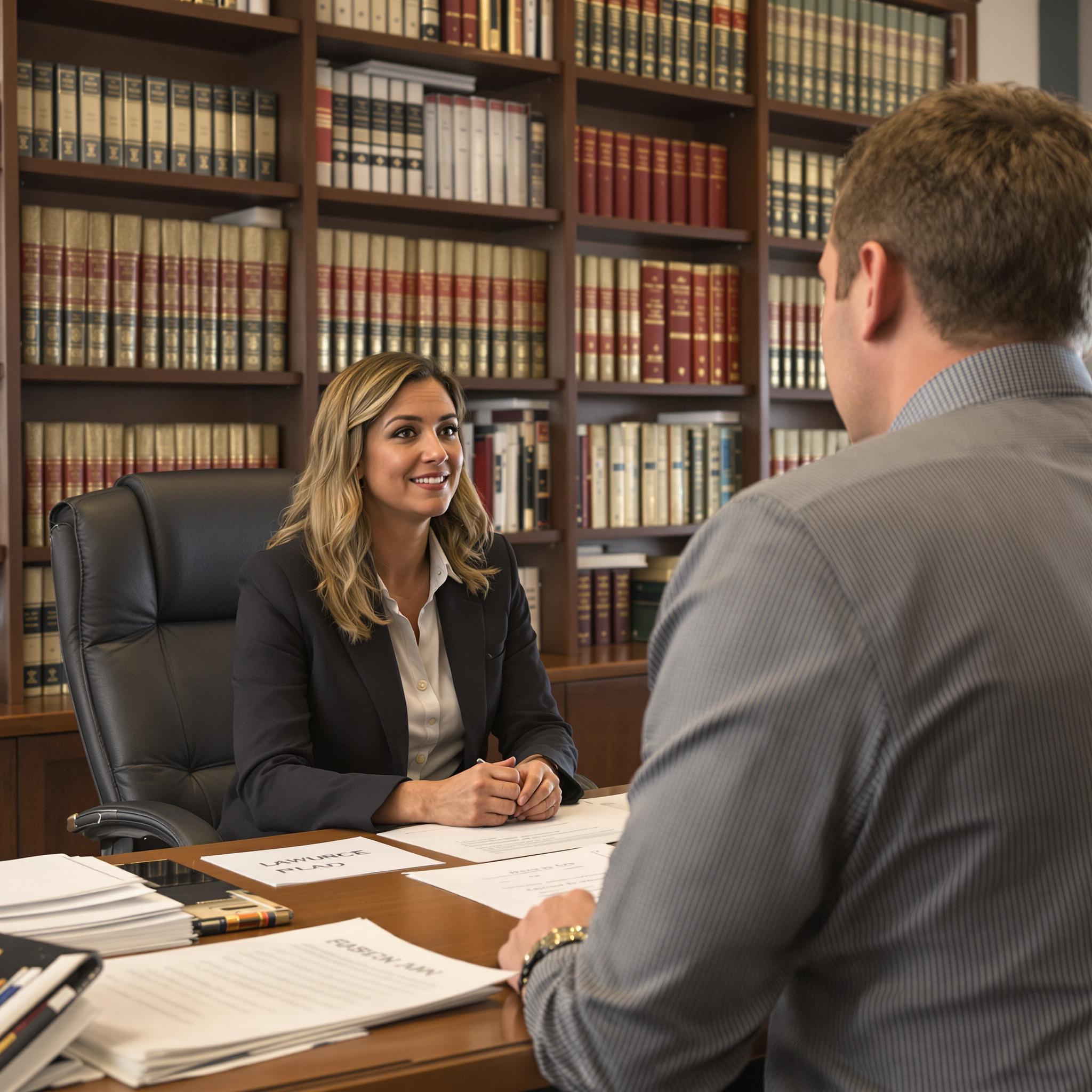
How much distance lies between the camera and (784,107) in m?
3.86

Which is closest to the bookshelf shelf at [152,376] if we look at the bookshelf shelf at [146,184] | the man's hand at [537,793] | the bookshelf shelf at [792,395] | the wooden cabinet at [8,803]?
the bookshelf shelf at [146,184]

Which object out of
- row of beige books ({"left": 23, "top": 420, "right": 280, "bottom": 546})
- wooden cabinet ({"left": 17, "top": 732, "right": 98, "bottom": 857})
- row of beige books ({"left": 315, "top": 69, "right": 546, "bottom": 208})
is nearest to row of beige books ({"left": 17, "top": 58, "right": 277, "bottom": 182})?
row of beige books ({"left": 315, "top": 69, "right": 546, "bottom": 208})

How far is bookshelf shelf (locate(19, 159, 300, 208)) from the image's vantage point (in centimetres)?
290

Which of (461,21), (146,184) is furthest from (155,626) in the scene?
(461,21)

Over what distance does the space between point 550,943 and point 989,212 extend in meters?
0.60

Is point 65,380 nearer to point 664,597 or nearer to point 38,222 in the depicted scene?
point 38,222

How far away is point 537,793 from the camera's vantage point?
1.76m

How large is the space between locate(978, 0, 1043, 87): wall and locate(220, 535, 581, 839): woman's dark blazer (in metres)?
3.04

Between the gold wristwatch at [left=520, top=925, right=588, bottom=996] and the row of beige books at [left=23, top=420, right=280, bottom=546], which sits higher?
the row of beige books at [left=23, top=420, right=280, bottom=546]

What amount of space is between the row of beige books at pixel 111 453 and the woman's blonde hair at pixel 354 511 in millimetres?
656

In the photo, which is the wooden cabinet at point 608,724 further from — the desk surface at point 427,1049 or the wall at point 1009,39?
the wall at point 1009,39

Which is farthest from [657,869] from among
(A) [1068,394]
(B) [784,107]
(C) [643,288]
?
(B) [784,107]

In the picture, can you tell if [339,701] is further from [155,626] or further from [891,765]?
[891,765]

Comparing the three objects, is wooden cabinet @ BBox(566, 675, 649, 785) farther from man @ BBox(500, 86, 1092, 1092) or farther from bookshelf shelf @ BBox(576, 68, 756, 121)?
man @ BBox(500, 86, 1092, 1092)
